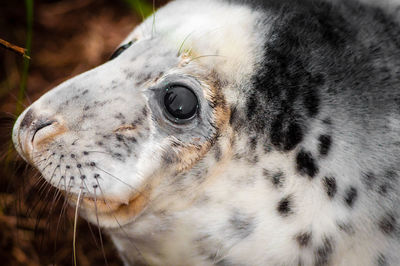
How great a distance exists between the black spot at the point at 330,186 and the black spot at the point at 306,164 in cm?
3

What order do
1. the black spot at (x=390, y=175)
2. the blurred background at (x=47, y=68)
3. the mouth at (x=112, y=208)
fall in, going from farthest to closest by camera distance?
1. the blurred background at (x=47, y=68)
2. the mouth at (x=112, y=208)
3. the black spot at (x=390, y=175)

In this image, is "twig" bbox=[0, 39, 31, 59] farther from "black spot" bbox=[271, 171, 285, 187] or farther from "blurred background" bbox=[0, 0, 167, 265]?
"blurred background" bbox=[0, 0, 167, 265]

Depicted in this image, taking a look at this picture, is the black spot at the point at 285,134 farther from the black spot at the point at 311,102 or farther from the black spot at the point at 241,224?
the black spot at the point at 241,224

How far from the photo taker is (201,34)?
161cm

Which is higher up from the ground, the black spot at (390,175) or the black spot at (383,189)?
the black spot at (390,175)

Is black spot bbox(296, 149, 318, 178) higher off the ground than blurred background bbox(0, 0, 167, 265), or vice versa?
blurred background bbox(0, 0, 167, 265)

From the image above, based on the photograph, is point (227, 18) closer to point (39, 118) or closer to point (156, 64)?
point (156, 64)

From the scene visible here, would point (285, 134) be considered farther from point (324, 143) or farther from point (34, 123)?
point (34, 123)

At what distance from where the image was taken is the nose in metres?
1.55

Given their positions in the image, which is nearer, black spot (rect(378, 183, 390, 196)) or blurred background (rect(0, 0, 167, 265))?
black spot (rect(378, 183, 390, 196))

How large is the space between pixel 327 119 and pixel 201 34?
428 mm

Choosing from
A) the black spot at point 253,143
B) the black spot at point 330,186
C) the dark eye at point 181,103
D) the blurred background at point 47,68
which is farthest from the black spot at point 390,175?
the blurred background at point 47,68

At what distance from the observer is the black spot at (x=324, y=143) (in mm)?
1508

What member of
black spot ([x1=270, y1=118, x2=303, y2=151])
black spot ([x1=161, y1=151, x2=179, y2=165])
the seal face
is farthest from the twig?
black spot ([x1=270, y1=118, x2=303, y2=151])
